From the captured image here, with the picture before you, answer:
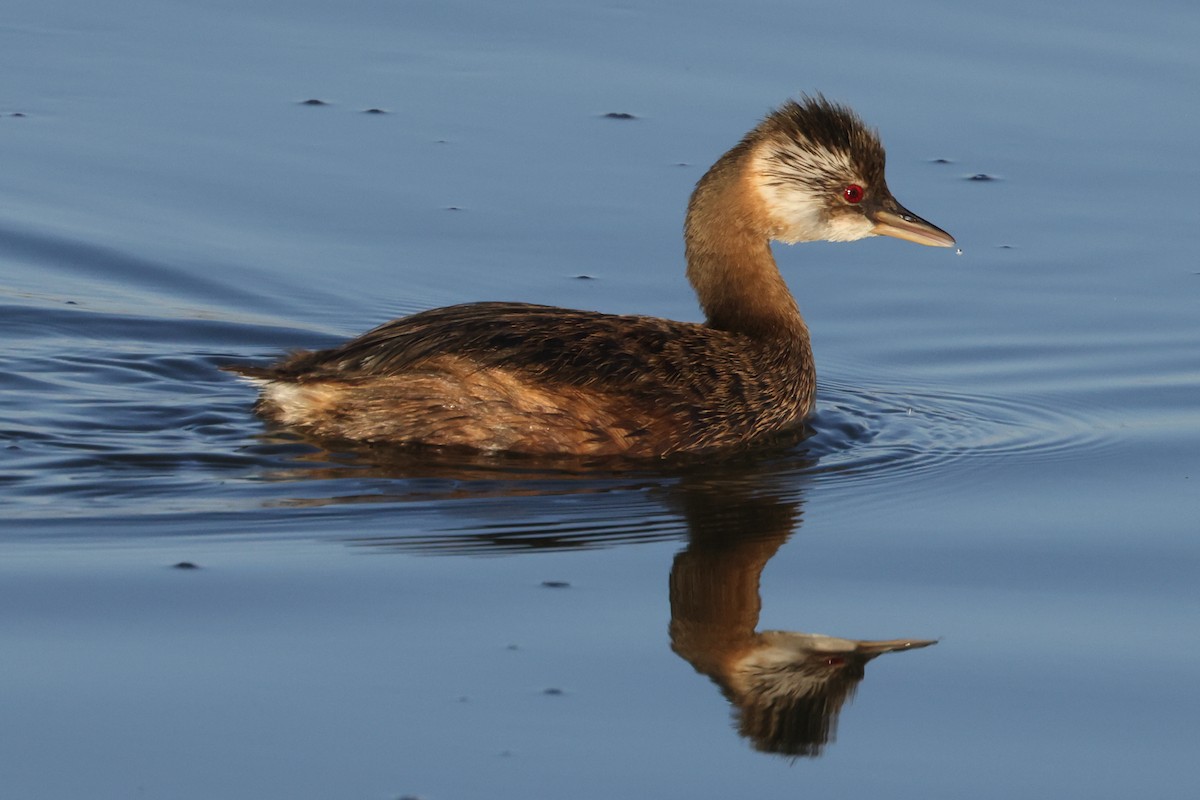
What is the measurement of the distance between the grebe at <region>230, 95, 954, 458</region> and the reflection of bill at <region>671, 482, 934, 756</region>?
43.0 inches

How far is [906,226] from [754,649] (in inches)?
154

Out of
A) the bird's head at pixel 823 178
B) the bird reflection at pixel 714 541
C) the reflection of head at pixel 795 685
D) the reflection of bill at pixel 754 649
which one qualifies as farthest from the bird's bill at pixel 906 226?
the reflection of head at pixel 795 685

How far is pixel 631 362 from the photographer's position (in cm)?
956

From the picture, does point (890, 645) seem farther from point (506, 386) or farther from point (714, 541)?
point (506, 386)

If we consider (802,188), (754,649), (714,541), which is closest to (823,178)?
(802,188)

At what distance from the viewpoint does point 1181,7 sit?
15570mm

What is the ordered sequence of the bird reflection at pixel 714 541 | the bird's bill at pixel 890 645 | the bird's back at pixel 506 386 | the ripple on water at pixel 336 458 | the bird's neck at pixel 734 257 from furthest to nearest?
the bird's neck at pixel 734 257 → the bird's back at pixel 506 386 → the ripple on water at pixel 336 458 → the bird's bill at pixel 890 645 → the bird reflection at pixel 714 541

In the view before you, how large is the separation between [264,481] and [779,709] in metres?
2.86

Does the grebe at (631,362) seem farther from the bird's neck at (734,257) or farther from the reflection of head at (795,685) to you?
the reflection of head at (795,685)

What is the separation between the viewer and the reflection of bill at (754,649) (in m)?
6.79

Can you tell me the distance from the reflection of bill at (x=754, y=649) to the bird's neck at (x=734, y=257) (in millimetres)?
2180

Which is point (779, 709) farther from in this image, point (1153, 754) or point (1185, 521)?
point (1185, 521)

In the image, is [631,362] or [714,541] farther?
[631,362]

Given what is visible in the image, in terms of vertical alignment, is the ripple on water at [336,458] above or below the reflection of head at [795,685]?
above
